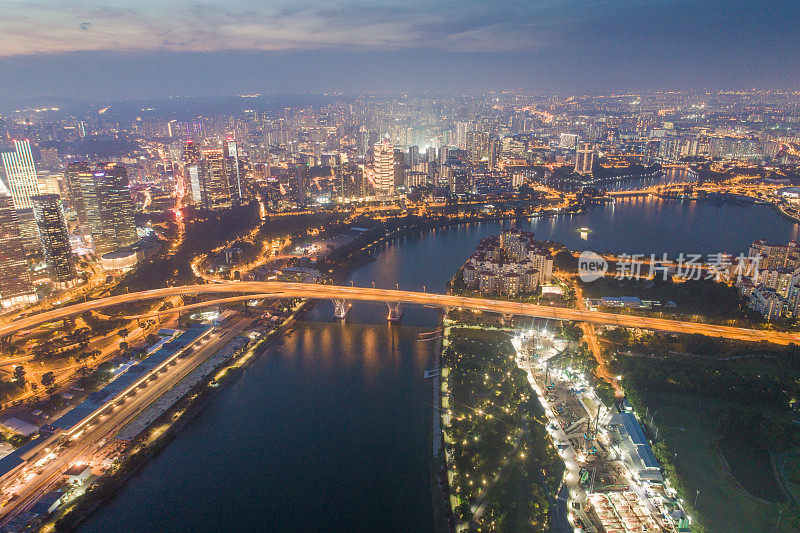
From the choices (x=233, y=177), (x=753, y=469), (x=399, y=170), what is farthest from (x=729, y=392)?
(x=233, y=177)

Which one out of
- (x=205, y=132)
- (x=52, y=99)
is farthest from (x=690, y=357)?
(x=52, y=99)

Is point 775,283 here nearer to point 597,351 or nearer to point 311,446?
point 597,351

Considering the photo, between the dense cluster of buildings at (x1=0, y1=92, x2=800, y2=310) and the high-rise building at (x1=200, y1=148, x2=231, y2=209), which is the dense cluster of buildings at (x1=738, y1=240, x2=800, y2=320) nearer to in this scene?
the dense cluster of buildings at (x1=0, y1=92, x2=800, y2=310)

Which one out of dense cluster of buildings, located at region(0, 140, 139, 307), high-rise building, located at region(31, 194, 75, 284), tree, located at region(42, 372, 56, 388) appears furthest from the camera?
high-rise building, located at region(31, 194, 75, 284)

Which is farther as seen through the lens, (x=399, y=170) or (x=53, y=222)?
(x=399, y=170)

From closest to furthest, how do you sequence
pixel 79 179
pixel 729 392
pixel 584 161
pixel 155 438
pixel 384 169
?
pixel 155 438, pixel 729 392, pixel 79 179, pixel 384 169, pixel 584 161

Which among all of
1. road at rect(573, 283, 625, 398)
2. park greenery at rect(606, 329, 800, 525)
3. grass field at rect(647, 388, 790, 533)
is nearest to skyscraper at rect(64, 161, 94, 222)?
road at rect(573, 283, 625, 398)

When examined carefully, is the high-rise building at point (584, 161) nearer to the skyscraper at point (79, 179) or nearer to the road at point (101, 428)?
the road at point (101, 428)
